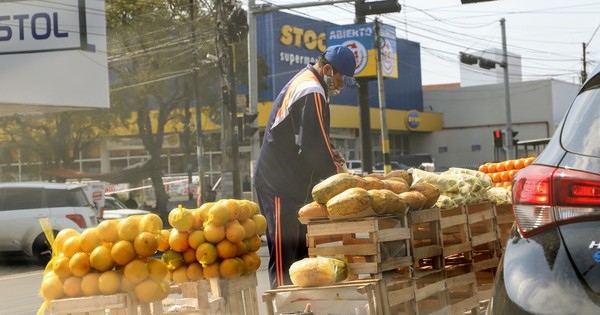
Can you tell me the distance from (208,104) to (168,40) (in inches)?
138

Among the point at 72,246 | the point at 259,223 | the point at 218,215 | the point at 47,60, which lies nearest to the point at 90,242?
the point at 72,246

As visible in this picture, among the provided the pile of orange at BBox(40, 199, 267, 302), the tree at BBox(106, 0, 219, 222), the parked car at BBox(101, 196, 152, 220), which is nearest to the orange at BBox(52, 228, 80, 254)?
the pile of orange at BBox(40, 199, 267, 302)

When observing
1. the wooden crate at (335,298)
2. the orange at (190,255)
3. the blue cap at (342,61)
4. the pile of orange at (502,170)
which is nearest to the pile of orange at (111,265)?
the orange at (190,255)

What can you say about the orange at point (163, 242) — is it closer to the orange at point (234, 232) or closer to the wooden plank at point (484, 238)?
the orange at point (234, 232)

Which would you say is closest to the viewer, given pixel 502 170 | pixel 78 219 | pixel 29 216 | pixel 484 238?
pixel 484 238

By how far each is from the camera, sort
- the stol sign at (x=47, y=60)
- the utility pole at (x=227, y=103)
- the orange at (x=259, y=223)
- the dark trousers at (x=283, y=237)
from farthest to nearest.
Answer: the utility pole at (x=227, y=103) < the stol sign at (x=47, y=60) < the dark trousers at (x=283, y=237) < the orange at (x=259, y=223)

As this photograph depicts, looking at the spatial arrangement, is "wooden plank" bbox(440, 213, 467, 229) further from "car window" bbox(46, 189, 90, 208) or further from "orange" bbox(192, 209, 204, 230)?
"car window" bbox(46, 189, 90, 208)

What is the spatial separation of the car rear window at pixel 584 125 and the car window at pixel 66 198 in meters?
17.4

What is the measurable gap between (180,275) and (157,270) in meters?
0.34

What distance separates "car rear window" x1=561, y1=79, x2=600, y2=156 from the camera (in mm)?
2980

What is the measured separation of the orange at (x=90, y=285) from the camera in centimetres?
496

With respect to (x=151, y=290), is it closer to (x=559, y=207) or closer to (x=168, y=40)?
(x=559, y=207)

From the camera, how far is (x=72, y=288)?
4992 mm

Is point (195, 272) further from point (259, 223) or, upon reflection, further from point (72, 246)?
point (72, 246)
